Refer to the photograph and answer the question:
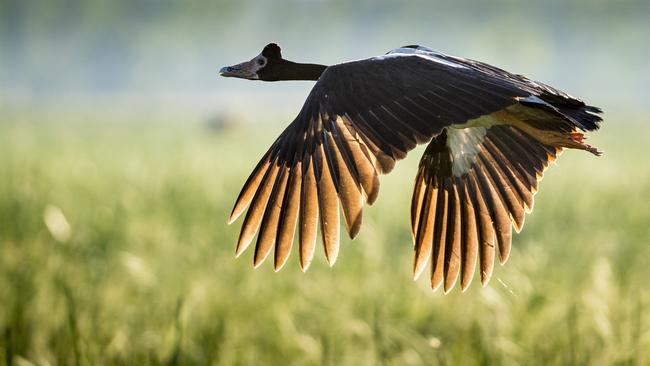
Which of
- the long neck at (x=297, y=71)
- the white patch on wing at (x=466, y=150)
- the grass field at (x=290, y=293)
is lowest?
the grass field at (x=290, y=293)

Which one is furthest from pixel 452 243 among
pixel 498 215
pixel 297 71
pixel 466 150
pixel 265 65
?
pixel 265 65

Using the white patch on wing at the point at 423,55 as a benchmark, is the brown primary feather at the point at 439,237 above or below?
below

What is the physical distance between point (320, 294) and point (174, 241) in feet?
7.46

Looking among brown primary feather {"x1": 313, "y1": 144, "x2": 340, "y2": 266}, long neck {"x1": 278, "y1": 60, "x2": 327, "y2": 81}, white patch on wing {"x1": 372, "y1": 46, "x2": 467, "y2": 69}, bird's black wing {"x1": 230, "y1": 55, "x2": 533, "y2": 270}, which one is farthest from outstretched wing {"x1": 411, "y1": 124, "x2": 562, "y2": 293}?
brown primary feather {"x1": 313, "y1": 144, "x2": 340, "y2": 266}

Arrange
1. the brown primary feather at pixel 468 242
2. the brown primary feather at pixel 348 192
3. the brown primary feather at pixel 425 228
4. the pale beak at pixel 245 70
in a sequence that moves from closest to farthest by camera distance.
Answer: the brown primary feather at pixel 348 192 < the brown primary feather at pixel 468 242 < the brown primary feather at pixel 425 228 < the pale beak at pixel 245 70

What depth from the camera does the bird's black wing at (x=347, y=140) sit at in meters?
4.26

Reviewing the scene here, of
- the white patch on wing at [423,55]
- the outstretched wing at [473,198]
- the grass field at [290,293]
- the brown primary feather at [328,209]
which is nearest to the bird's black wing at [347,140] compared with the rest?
the brown primary feather at [328,209]

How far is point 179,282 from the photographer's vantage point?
26.0ft

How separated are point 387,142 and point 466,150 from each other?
140 centimetres

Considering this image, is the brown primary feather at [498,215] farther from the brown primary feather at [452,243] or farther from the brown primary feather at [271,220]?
the brown primary feather at [271,220]

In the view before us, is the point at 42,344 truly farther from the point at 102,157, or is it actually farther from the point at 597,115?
the point at 102,157

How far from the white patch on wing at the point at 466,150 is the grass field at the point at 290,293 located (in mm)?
692

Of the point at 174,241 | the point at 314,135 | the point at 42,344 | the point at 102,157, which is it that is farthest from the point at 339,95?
the point at 102,157

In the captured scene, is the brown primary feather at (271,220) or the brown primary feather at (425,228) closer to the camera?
the brown primary feather at (271,220)
